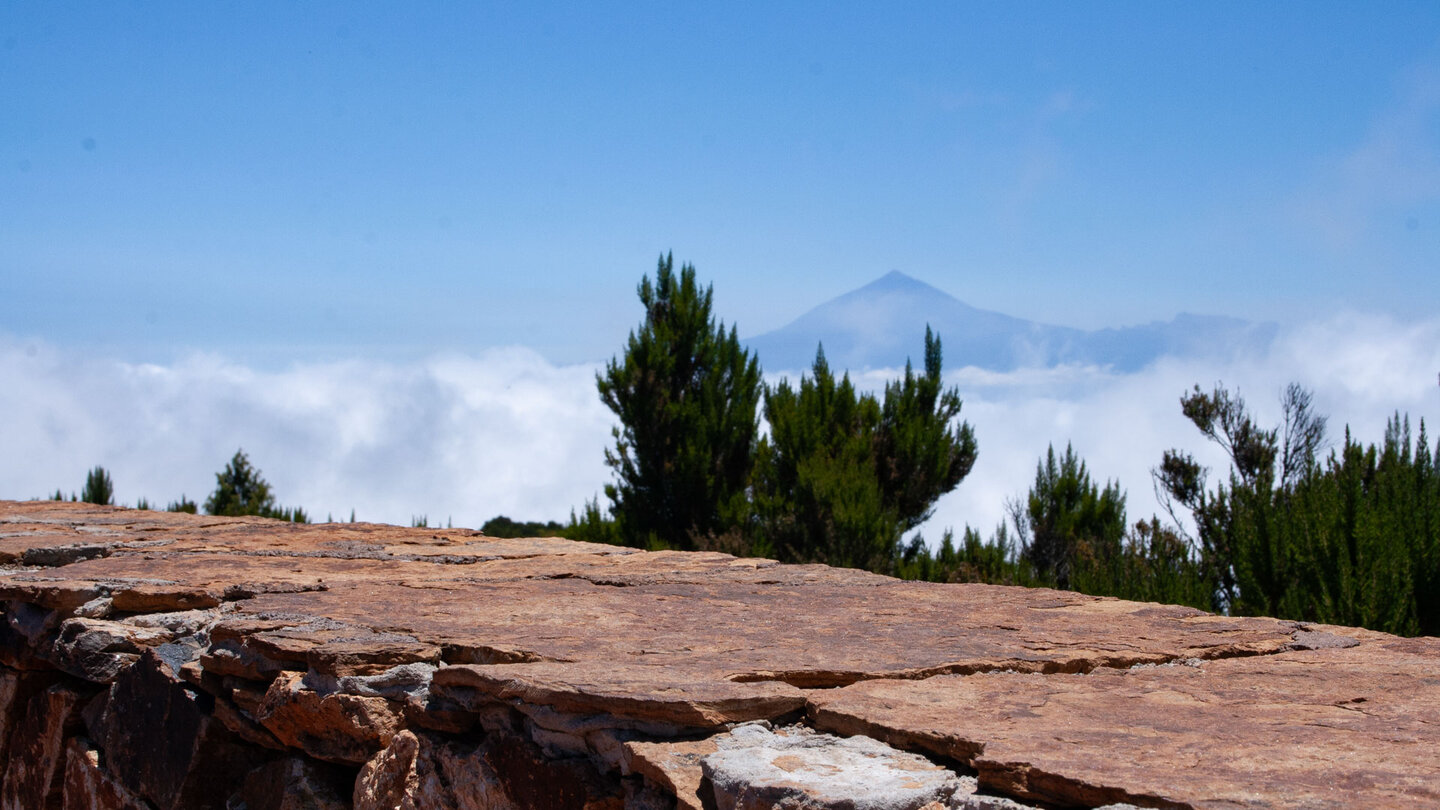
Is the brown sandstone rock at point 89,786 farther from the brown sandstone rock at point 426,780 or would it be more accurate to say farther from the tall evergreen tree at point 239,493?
the tall evergreen tree at point 239,493

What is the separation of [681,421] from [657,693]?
11629mm

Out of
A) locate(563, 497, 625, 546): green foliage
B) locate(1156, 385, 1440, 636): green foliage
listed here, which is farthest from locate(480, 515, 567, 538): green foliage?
locate(1156, 385, 1440, 636): green foliage

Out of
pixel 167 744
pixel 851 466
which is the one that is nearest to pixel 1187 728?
pixel 167 744

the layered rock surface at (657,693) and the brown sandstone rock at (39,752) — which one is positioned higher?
the layered rock surface at (657,693)

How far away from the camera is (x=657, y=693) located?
1723mm

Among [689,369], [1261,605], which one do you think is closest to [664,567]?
[1261,605]

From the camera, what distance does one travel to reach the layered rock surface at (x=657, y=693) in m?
1.49

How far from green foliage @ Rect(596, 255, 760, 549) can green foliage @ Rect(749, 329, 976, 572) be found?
0.69 m

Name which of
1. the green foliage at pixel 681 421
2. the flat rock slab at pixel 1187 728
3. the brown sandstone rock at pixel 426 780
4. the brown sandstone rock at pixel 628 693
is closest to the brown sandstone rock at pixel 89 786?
the brown sandstone rock at pixel 426 780

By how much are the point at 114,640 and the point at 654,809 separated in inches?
68.7

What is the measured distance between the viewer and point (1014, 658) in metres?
2.23

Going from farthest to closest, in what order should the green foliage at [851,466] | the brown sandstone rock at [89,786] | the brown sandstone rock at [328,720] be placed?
the green foliage at [851,466], the brown sandstone rock at [89,786], the brown sandstone rock at [328,720]

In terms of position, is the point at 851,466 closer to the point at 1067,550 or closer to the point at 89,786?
the point at 1067,550

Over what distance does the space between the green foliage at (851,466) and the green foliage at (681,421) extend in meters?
0.69
